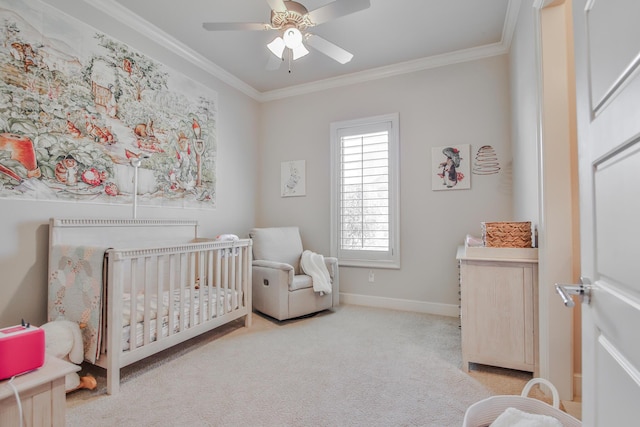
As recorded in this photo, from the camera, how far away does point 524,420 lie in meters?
1.13

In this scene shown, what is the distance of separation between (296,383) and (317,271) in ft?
4.76

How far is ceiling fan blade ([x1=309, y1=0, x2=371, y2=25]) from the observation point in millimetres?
1870

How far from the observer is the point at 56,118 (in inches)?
86.0

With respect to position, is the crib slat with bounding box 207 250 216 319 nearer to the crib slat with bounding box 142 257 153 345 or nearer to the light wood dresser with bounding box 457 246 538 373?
the crib slat with bounding box 142 257 153 345

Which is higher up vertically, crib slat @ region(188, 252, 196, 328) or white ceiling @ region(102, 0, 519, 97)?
white ceiling @ region(102, 0, 519, 97)

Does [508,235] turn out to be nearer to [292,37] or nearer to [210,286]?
[292,37]

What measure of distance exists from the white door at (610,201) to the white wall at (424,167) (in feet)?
8.18

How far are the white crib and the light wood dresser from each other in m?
1.84

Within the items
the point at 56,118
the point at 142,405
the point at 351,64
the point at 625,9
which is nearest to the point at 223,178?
the point at 56,118

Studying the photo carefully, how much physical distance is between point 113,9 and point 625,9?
3187 mm

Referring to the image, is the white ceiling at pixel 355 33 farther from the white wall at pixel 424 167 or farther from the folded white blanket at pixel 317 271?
the folded white blanket at pixel 317 271

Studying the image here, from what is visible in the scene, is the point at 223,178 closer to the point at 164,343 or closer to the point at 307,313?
the point at 307,313

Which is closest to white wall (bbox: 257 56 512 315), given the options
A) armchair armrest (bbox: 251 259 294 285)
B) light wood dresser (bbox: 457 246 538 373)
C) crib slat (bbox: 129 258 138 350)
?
armchair armrest (bbox: 251 259 294 285)

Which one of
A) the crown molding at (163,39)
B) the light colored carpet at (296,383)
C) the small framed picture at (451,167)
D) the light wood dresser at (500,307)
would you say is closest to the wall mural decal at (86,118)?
the crown molding at (163,39)
